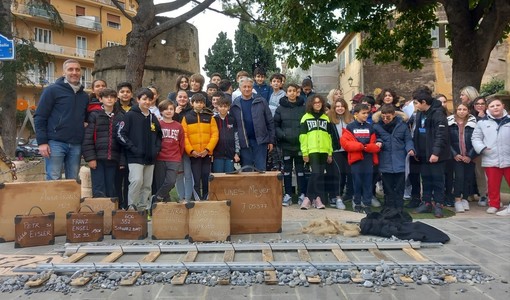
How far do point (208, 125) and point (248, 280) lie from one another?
367cm

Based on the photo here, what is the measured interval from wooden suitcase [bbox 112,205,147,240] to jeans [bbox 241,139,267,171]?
2.62 meters

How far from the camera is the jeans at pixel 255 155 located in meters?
8.10

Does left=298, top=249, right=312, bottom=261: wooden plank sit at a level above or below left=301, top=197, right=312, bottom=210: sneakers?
below

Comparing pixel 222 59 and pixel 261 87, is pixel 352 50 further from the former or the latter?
pixel 261 87

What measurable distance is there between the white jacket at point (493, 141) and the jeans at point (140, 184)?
542 centimetres

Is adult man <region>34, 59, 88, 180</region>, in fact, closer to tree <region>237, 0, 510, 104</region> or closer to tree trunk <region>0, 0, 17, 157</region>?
tree <region>237, 0, 510, 104</region>

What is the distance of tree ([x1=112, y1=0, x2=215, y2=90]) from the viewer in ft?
44.5

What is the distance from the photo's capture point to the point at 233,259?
16.1 feet

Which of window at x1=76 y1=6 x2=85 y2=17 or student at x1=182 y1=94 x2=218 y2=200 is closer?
student at x1=182 y1=94 x2=218 y2=200

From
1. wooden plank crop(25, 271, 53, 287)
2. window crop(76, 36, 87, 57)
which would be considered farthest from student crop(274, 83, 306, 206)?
window crop(76, 36, 87, 57)

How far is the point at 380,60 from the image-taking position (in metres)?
14.0

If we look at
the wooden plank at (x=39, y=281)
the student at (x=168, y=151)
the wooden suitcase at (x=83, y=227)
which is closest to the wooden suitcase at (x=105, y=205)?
the wooden suitcase at (x=83, y=227)

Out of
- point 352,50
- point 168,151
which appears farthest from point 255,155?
point 352,50

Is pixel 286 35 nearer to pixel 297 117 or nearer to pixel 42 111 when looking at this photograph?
pixel 297 117
